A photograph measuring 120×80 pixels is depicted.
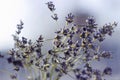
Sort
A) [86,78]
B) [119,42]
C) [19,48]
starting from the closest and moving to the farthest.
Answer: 1. [86,78]
2. [19,48]
3. [119,42]

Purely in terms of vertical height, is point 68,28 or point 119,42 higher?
point 68,28

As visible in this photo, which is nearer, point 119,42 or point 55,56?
point 55,56

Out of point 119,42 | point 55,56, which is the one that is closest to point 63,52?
point 55,56

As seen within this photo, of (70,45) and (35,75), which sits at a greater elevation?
(70,45)

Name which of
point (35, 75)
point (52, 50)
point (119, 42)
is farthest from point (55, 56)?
point (119, 42)

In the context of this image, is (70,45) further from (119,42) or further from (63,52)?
(119,42)

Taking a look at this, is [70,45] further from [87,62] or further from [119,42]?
[119,42]

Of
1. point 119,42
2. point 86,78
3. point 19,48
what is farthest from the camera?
point 119,42

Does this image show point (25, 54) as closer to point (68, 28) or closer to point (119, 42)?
point (68, 28)

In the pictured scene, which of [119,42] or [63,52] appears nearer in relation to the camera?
[63,52]
